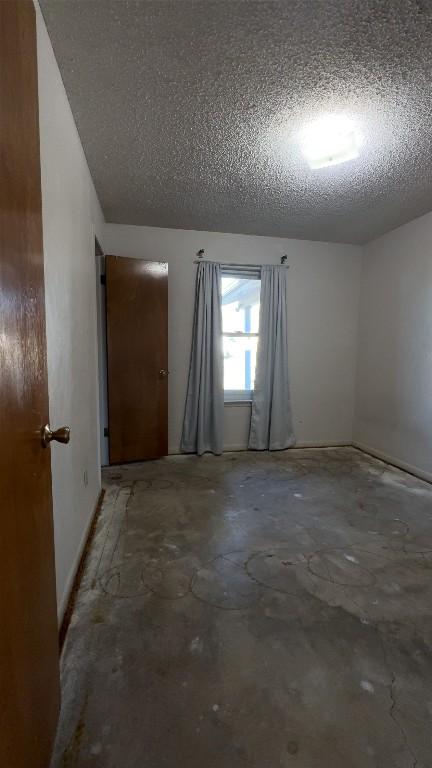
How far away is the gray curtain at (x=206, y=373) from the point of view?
3.78 m

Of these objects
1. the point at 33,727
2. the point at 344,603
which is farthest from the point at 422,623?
the point at 33,727

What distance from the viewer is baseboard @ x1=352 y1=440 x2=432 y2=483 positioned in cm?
333

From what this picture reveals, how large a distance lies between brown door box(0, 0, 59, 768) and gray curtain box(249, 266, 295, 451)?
3191mm

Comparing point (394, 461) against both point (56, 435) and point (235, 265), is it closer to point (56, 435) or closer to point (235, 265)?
point (235, 265)

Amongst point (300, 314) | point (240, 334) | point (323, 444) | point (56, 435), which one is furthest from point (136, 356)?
point (56, 435)

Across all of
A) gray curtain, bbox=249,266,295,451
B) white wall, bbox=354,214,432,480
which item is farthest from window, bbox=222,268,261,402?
white wall, bbox=354,214,432,480

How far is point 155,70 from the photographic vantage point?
63.8 inches

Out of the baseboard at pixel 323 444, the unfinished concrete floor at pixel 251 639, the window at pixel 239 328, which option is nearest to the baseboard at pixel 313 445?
the baseboard at pixel 323 444

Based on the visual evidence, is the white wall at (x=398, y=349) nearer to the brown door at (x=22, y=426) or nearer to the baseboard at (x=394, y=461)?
the baseboard at (x=394, y=461)

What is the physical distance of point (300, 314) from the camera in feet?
13.7

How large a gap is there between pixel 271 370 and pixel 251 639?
9.48 ft

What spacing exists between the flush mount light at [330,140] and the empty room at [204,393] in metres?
0.01

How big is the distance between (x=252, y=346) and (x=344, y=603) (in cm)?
290

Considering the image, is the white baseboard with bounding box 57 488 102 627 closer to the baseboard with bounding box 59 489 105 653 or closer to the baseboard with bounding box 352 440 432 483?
the baseboard with bounding box 59 489 105 653
